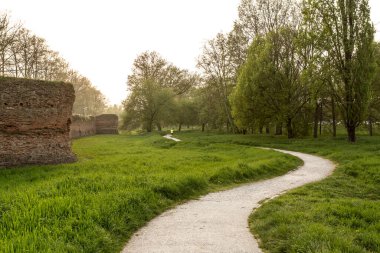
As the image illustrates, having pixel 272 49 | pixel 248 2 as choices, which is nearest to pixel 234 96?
→ pixel 272 49

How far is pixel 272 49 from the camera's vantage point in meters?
31.2

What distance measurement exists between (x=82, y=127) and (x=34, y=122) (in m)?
32.3

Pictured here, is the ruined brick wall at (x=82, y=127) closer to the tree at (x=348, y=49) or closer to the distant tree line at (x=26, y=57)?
the distant tree line at (x=26, y=57)

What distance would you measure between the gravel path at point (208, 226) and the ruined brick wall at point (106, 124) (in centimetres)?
4994

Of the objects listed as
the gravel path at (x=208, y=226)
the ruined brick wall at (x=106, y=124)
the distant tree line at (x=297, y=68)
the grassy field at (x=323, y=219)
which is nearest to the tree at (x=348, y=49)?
the distant tree line at (x=297, y=68)

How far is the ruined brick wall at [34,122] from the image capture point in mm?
15602

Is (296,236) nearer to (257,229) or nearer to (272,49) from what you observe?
(257,229)

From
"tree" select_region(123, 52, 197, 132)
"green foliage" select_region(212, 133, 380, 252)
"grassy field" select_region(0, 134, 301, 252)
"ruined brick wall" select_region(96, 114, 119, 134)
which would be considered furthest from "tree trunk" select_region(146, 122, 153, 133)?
"green foliage" select_region(212, 133, 380, 252)

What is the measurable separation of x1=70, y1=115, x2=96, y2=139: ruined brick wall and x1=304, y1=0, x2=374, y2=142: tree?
101 ft

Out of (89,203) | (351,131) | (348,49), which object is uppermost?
(348,49)

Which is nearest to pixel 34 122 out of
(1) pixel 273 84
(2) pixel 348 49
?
(1) pixel 273 84

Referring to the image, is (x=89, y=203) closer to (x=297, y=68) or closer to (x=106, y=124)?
(x=297, y=68)

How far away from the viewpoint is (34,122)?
16.6 meters

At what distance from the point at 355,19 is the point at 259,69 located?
8805mm
